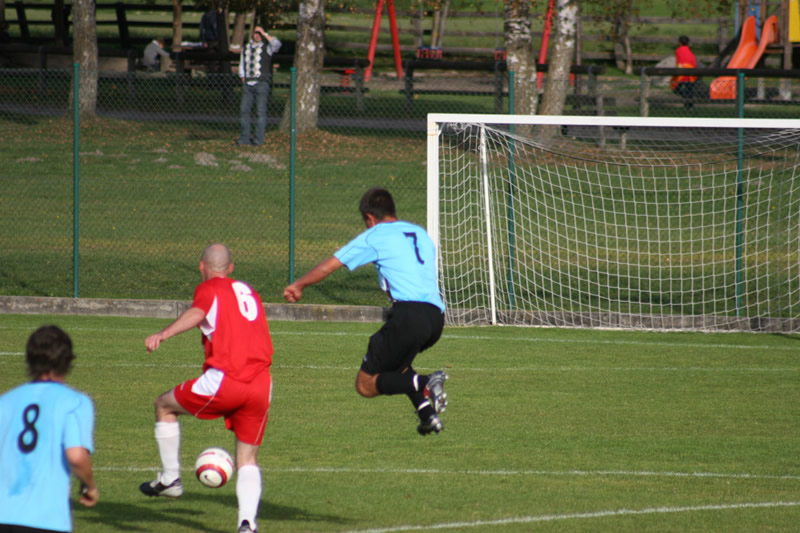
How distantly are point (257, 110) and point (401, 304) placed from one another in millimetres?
11420

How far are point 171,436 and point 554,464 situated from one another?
286 centimetres

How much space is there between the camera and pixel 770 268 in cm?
1578

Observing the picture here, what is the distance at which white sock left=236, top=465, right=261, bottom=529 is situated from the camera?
227 inches

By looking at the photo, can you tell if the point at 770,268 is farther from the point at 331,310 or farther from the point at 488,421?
the point at 488,421

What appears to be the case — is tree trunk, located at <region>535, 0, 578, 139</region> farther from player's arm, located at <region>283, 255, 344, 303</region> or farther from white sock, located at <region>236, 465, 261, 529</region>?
white sock, located at <region>236, 465, 261, 529</region>

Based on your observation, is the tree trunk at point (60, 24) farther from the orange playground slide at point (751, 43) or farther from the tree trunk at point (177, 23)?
the orange playground slide at point (751, 43)

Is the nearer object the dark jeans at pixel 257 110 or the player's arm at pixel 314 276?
the player's arm at pixel 314 276

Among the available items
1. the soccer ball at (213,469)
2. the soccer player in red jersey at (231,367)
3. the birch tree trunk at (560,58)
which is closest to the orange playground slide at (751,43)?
the birch tree trunk at (560,58)

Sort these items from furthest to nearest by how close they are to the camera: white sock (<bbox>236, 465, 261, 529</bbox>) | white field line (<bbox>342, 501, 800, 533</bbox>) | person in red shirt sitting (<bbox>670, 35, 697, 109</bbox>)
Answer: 1. person in red shirt sitting (<bbox>670, 35, 697, 109</bbox>)
2. white field line (<bbox>342, 501, 800, 533</bbox>)
3. white sock (<bbox>236, 465, 261, 529</bbox>)

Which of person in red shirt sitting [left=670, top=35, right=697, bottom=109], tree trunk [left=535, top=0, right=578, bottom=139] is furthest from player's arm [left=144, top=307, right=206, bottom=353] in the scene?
person in red shirt sitting [left=670, top=35, right=697, bottom=109]

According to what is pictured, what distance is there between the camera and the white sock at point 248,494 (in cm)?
578

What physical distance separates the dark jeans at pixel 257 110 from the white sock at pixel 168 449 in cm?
1192

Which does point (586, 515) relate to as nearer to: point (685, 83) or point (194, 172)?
point (194, 172)

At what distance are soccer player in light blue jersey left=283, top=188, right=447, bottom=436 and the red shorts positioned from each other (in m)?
0.86
